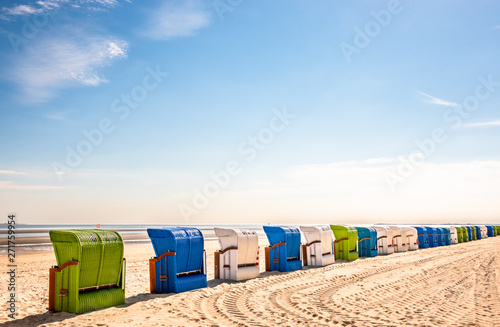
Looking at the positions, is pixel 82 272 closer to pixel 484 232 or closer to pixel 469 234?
pixel 469 234

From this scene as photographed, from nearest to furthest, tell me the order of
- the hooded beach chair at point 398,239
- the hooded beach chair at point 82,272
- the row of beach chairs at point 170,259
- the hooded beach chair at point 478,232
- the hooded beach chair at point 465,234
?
the hooded beach chair at point 82,272, the row of beach chairs at point 170,259, the hooded beach chair at point 398,239, the hooded beach chair at point 465,234, the hooded beach chair at point 478,232

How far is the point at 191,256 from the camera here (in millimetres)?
11203

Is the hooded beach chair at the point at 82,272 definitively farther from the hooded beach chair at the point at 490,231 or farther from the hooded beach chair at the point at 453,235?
the hooded beach chair at the point at 490,231

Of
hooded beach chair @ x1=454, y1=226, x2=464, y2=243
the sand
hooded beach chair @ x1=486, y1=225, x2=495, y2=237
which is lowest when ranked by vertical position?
hooded beach chair @ x1=486, y1=225, x2=495, y2=237

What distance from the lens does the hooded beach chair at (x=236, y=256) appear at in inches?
512

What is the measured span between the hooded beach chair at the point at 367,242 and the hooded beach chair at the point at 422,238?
940 cm

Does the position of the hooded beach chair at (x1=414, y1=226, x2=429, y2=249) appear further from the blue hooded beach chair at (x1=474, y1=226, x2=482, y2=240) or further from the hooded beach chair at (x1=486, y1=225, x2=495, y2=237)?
the hooded beach chair at (x1=486, y1=225, x2=495, y2=237)

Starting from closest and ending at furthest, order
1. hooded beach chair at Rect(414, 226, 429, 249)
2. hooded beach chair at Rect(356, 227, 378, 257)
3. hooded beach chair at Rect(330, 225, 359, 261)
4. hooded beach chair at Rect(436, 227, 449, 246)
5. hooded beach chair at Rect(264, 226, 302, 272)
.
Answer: hooded beach chair at Rect(264, 226, 302, 272) → hooded beach chair at Rect(330, 225, 359, 261) → hooded beach chair at Rect(356, 227, 378, 257) → hooded beach chair at Rect(414, 226, 429, 249) → hooded beach chair at Rect(436, 227, 449, 246)

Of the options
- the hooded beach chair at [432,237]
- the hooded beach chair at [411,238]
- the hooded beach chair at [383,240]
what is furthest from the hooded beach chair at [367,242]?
the hooded beach chair at [432,237]

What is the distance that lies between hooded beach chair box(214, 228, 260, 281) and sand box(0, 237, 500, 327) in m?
0.56

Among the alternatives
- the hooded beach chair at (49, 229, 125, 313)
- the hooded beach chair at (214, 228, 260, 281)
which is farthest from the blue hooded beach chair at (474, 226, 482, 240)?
the hooded beach chair at (49, 229, 125, 313)

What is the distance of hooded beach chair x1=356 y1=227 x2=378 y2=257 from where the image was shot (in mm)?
22016

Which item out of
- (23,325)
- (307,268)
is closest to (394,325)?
(23,325)

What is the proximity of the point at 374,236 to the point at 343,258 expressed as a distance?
4.26m
